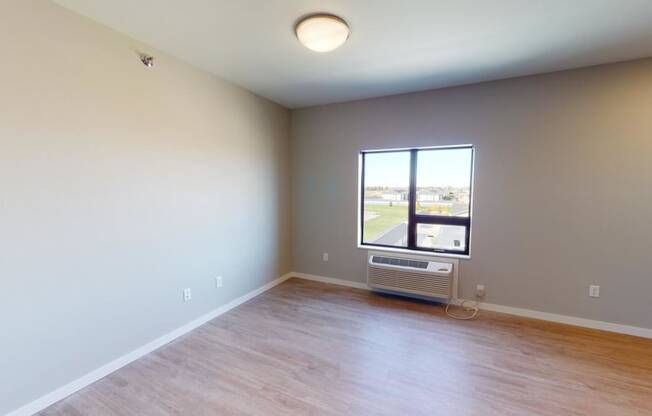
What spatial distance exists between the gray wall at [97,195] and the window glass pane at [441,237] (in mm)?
2370

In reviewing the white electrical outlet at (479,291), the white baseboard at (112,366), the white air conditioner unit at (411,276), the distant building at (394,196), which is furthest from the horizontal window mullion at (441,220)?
the white baseboard at (112,366)

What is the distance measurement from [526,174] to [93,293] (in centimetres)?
397

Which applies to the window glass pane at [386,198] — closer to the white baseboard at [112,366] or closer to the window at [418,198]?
the window at [418,198]

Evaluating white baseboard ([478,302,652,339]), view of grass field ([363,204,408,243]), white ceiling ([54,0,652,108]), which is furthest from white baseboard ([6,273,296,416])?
white baseboard ([478,302,652,339])

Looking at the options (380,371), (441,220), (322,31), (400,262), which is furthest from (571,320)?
(322,31)

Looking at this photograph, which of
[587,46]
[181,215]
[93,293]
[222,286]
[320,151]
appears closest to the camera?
[93,293]

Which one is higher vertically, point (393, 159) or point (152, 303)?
point (393, 159)

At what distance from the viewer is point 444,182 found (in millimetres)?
3357

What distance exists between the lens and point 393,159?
3.64 m

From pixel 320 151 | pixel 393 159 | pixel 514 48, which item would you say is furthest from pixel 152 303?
pixel 514 48

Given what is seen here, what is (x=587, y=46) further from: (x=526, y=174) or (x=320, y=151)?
(x=320, y=151)

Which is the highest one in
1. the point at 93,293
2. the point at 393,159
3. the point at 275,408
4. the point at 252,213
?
the point at 393,159

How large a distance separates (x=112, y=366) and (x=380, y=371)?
203 centimetres

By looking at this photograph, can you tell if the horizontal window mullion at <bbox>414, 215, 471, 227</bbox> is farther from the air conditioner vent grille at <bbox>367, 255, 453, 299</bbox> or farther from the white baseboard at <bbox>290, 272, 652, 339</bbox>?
the white baseboard at <bbox>290, 272, 652, 339</bbox>
